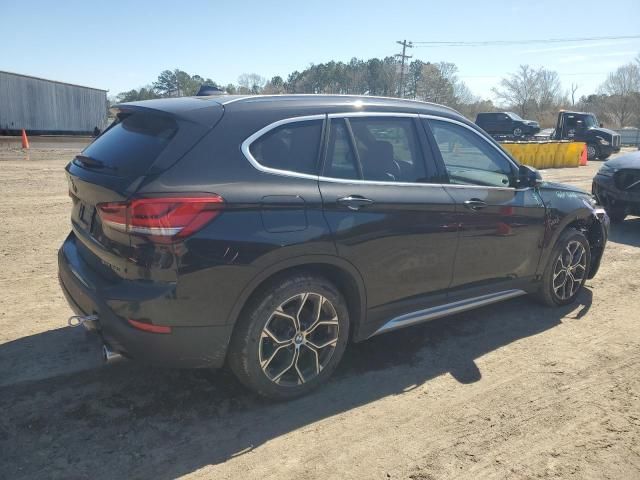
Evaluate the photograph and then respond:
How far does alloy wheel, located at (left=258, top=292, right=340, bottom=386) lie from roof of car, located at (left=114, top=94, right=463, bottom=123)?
120 cm

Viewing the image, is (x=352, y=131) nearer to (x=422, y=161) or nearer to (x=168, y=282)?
(x=422, y=161)

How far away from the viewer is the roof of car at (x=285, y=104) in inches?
124

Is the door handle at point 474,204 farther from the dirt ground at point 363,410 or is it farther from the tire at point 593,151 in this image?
the tire at point 593,151

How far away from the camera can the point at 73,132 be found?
1412 inches

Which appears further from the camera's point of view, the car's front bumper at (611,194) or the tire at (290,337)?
the car's front bumper at (611,194)

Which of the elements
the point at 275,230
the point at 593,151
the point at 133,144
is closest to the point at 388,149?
the point at 275,230

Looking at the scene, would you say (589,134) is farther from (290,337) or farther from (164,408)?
(164,408)

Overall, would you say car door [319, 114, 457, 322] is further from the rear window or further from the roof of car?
the rear window

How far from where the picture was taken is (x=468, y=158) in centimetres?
426

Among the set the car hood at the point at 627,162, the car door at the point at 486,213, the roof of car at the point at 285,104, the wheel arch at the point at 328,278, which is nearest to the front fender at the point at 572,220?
the car door at the point at 486,213

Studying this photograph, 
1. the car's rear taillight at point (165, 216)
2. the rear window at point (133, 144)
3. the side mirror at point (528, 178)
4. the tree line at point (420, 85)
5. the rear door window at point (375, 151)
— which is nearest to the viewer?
the car's rear taillight at point (165, 216)

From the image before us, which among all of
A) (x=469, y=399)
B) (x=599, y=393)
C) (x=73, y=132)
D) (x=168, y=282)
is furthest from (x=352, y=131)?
(x=73, y=132)

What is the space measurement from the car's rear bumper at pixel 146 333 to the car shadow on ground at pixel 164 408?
0.41 meters

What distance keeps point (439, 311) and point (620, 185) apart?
A: 5.95 metres
